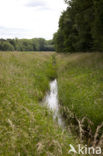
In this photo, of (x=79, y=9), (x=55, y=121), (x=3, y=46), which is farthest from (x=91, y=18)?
(x=3, y=46)

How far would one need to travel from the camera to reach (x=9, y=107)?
4.81 m

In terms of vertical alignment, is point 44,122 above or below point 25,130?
Answer: below

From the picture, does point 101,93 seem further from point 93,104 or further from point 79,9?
point 79,9

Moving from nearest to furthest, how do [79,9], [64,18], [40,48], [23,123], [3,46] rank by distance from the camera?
[23,123] < [79,9] < [64,18] < [3,46] < [40,48]

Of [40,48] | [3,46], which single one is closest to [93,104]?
[3,46]

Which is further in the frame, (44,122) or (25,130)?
(44,122)

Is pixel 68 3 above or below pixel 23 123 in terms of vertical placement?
above

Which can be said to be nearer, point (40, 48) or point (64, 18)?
point (64, 18)

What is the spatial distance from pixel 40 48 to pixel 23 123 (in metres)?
104

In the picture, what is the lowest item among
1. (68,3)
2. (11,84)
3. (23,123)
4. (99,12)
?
(23,123)

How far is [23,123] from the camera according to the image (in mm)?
4055

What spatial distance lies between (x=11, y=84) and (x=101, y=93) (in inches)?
132

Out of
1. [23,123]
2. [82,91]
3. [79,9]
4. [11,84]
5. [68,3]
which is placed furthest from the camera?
[68,3]

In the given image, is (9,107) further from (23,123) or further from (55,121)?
(55,121)
